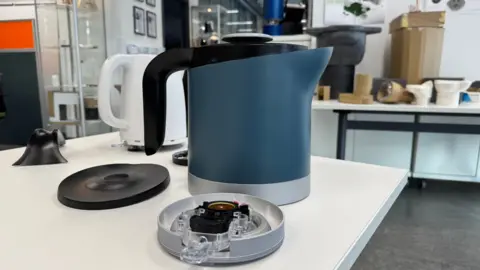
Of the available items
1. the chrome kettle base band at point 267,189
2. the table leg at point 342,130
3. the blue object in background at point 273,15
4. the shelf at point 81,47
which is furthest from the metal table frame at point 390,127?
the shelf at point 81,47

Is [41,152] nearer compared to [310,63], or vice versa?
[310,63]

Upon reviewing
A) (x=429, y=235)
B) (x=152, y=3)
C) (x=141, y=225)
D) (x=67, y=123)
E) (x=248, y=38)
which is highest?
(x=152, y=3)

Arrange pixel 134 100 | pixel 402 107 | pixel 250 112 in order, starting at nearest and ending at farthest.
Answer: pixel 250 112, pixel 134 100, pixel 402 107

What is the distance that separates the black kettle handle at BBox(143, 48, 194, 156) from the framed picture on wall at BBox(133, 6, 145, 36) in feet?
11.4

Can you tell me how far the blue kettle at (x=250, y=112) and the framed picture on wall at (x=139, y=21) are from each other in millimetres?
3485

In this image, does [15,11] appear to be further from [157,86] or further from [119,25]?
[157,86]

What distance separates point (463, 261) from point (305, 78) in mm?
1677

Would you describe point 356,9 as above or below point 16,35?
above

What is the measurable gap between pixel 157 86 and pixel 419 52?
2.03 metres

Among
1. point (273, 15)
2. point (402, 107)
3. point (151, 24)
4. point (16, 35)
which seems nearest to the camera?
point (402, 107)

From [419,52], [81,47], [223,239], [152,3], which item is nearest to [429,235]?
[419,52]

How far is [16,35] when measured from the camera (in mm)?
3410

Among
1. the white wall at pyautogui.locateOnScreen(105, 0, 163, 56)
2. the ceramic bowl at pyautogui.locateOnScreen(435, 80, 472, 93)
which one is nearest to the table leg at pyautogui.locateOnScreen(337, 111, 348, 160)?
the ceramic bowl at pyautogui.locateOnScreen(435, 80, 472, 93)

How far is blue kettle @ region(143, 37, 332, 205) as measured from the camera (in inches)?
18.4
